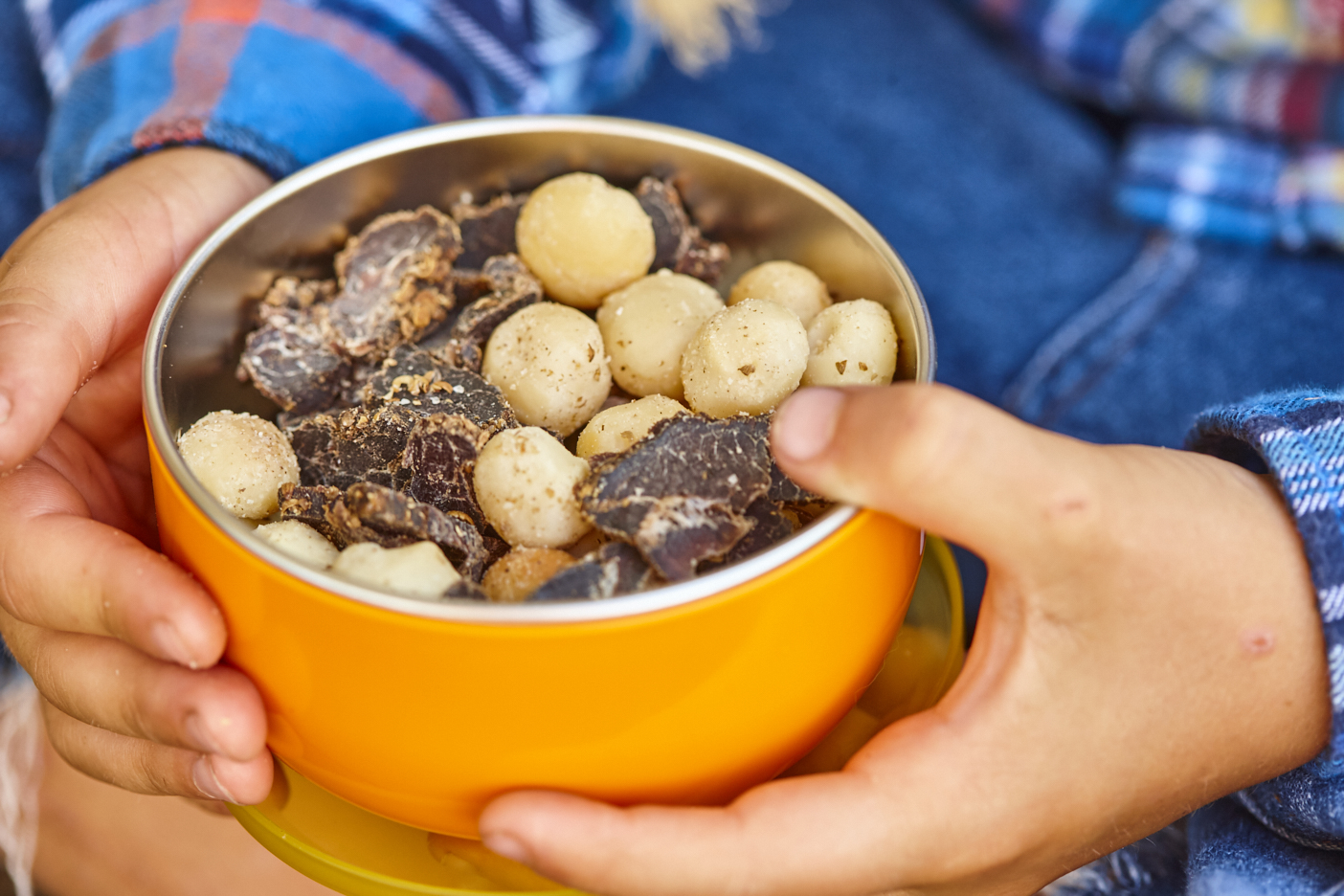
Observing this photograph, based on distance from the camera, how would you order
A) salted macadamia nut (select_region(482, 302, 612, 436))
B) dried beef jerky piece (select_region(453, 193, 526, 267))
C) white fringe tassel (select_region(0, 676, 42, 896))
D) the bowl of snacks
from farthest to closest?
white fringe tassel (select_region(0, 676, 42, 896)), dried beef jerky piece (select_region(453, 193, 526, 267)), salted macadamia nut (select_region(482, 302, 612, 436)), the bowl of snacks

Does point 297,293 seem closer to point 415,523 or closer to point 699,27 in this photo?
point 415,523

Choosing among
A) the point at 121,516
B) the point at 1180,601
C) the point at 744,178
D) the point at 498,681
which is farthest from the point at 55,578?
the point at 1180,601

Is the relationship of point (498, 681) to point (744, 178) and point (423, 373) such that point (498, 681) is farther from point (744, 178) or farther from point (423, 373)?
point (744, 178)

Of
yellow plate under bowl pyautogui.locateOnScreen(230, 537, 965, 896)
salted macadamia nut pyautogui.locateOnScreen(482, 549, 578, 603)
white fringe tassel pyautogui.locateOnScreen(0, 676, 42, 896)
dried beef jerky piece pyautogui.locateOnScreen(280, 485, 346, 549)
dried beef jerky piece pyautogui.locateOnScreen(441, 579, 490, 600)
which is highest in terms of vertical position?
dried beef jerky piece pyautogui.locateOnScreen(441, 579, 490, 600)

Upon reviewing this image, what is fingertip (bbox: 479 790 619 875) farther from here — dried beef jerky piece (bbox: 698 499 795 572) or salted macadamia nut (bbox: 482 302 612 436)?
salted macadamia nut (bbox: 482 302 612 436)

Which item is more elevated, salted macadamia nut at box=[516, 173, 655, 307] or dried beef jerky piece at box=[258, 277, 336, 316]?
salted macadamia nut at box=[516, 173, 655, 307]

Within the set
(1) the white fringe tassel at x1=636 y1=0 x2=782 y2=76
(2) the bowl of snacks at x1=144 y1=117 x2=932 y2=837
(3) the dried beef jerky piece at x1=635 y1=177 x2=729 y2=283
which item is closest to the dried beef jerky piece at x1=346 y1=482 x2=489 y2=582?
(2) the bowl of snacks at x1=144 y1=117 x2=932 y2=837

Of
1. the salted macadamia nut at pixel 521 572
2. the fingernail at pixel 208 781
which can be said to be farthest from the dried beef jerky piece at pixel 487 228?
the fingernail at pixel 208 781
